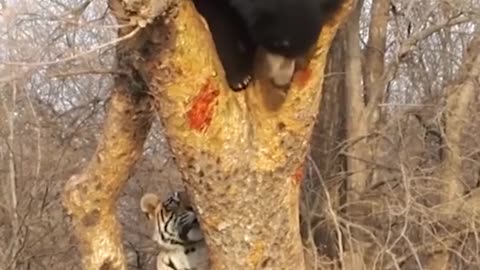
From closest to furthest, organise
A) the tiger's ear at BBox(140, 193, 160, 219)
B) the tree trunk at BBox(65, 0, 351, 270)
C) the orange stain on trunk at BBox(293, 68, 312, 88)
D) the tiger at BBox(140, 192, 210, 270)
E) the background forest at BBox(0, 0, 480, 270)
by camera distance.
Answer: the tree trunk at BBox(65, 0, 351, 270) < the orange stain on trunk at BBox(293, 68, 312, 88) < the tiger at BBox(140, 192, 210, 270) < the tiger's ear at BBox(140, 193, 160, 219) < the background forest at BBox(0, 0, 480, 270)

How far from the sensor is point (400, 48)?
14.0 ft

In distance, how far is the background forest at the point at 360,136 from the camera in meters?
3.77

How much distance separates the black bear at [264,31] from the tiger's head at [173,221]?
0.57 metres

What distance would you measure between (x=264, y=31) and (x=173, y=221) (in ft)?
2.65

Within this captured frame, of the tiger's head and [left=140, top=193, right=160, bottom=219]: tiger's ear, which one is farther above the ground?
[left=140, top=193, right=160, bottom=219]: tiger's ear

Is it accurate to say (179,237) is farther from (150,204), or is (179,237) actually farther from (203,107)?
(203,107)

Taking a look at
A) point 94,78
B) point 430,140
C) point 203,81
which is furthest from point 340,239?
point 94,78

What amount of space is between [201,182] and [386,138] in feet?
5.81

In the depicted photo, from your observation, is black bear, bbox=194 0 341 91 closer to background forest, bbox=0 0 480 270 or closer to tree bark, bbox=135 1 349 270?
tree bark, bbox=135 1 349 270

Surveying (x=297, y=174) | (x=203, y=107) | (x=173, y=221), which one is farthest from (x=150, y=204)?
(x=203, y=107)

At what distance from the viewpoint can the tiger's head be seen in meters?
2.95

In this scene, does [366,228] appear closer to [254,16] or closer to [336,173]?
[336,173]

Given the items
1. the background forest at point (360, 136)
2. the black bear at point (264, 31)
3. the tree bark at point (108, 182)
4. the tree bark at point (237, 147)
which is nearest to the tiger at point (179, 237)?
the tree bark at point (108, 182)

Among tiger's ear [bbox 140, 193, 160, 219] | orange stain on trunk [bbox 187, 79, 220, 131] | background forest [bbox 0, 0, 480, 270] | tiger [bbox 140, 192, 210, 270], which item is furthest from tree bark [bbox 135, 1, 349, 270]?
background forest [bbox 0, 0, 480, 270]
